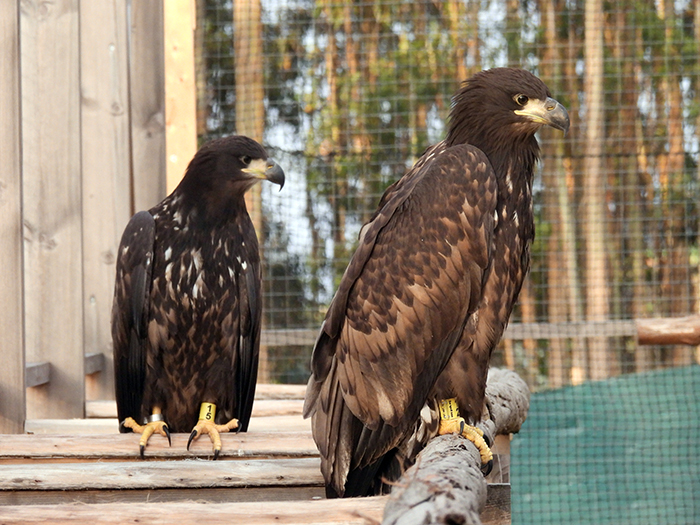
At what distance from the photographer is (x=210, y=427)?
11.3ft

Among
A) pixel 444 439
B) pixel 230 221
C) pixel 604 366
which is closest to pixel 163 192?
pixel 230 221

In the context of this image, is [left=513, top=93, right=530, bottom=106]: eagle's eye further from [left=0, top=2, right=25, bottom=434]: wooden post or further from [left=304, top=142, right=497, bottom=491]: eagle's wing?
[left=0, top=2, right=25, bottom=434]: wooden post

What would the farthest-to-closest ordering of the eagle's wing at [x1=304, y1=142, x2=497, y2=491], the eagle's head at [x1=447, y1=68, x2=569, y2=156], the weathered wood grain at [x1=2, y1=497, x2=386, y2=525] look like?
the eagle's head at [x1=447, y1=68, x2=569, y2=156] → the eagle's wing at [x1=304, y1=142, x2=497, y2=491] → the weathered wood grain at [x1=2, y1=497, x2=386, y2=525]

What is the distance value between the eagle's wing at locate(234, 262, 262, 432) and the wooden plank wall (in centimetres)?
89

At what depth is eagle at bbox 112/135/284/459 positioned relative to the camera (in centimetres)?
375

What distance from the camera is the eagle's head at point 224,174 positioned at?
388 cm

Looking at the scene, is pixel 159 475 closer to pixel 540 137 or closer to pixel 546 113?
pixel 546 113

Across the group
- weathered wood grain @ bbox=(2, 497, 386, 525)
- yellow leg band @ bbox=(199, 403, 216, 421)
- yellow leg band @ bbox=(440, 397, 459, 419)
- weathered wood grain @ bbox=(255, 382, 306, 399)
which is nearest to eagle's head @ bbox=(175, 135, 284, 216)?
yellow leg band @ bbox=(199, 403, 216, 421)

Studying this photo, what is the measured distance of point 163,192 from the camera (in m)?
5.04

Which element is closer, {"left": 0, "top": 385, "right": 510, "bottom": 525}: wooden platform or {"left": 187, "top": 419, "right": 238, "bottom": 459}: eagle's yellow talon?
{"left": 0, "top": 385, "right": 510, "bottom": 525}: wooden platform

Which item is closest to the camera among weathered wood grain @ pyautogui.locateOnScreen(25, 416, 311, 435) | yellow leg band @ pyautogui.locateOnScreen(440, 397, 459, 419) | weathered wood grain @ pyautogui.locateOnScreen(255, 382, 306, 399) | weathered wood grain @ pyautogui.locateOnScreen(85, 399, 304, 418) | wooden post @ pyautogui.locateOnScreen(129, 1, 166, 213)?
yellow leg band @ pyautogui.locateOnScreen(440, 397, 459, 419)

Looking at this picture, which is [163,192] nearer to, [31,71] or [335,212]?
[31,71]

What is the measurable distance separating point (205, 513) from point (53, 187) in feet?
8.20

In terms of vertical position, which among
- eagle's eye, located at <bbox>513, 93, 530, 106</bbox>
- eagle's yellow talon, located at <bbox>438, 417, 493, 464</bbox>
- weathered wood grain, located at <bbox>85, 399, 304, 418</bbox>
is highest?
eagle's eye, located at <bbox>513, 93, 530, 106</bbox>
